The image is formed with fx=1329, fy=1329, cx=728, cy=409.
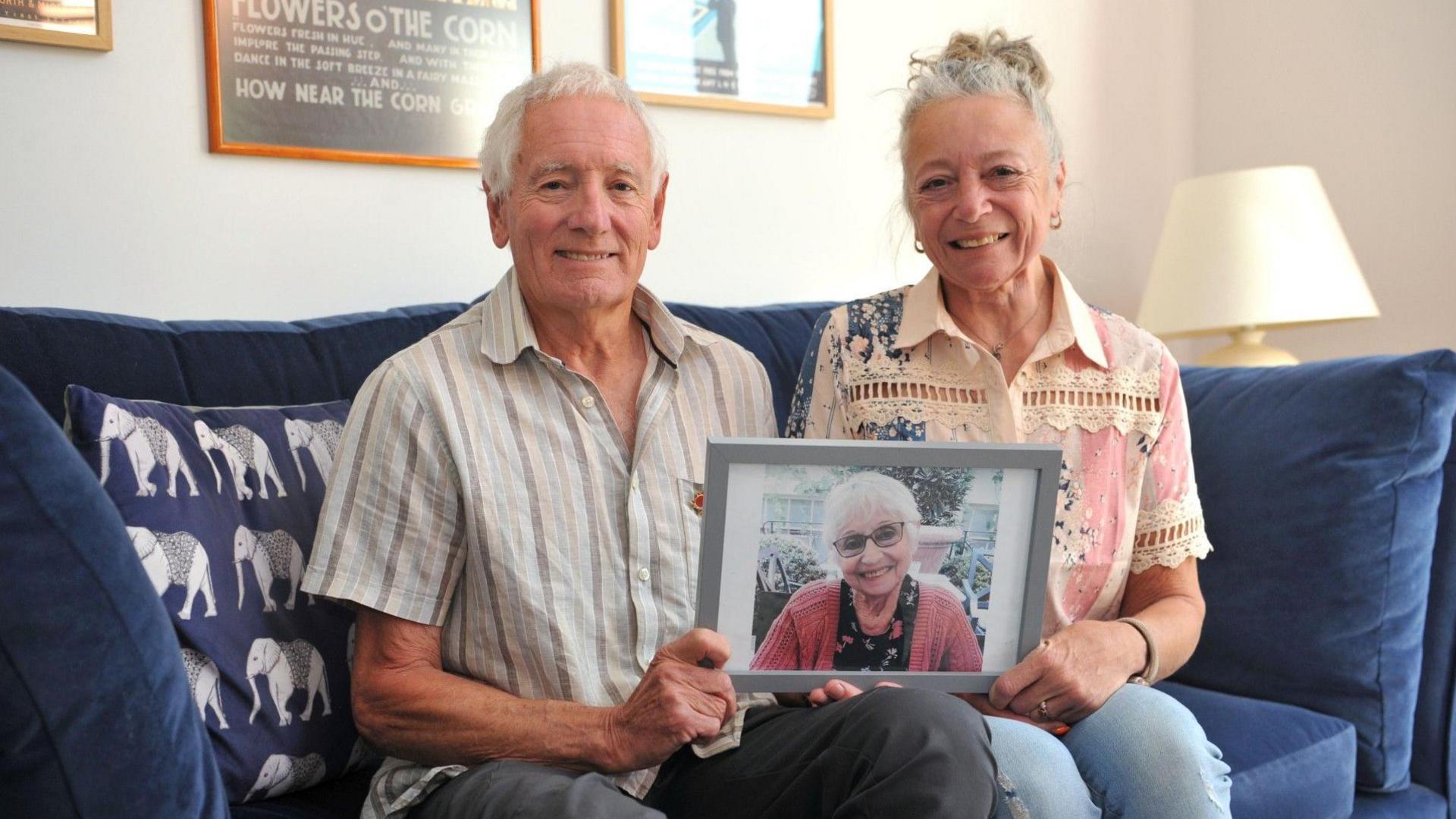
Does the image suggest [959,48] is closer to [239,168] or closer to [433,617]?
[433,617]

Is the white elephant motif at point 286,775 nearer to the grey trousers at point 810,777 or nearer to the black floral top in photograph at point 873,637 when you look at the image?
the grey trousers at point 810,777

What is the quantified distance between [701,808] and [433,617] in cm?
33

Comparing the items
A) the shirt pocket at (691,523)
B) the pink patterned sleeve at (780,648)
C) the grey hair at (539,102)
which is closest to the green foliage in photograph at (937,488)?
the pink patterned sleeve at (780,648)

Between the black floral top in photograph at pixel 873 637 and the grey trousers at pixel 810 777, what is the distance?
46 mm

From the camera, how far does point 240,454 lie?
57.9 inches

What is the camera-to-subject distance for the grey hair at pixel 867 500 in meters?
1.24

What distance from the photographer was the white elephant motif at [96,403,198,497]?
1.36 metres

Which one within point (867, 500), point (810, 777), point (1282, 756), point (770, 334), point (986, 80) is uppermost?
point (986, 80)

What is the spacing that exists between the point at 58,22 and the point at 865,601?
1.38 meters

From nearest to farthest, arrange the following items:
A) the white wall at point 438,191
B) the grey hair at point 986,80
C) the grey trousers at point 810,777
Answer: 1. the grey trousers at point 810,777
2. the grey hair at point 986,80
3. the white wall at point 438,191

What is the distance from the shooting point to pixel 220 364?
5.32 ft

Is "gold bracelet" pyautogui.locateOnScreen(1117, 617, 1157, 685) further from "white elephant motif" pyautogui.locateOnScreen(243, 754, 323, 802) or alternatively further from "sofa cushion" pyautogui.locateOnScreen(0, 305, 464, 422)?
"sofa cushion" pyautogui.locateOnScreen(0, 305, 464, 422)

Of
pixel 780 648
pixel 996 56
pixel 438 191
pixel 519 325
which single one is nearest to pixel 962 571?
pixel 780 648

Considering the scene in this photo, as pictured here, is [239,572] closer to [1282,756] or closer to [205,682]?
[205,682]
